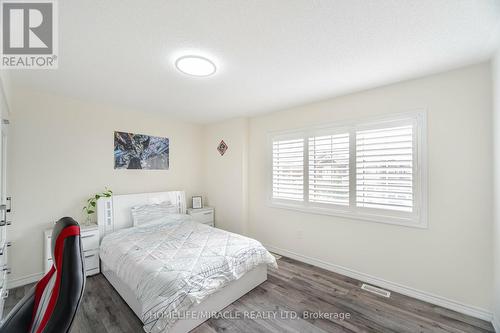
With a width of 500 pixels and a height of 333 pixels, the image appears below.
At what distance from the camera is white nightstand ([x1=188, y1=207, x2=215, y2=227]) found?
418 centimetres

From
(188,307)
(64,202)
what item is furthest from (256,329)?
(64,202)

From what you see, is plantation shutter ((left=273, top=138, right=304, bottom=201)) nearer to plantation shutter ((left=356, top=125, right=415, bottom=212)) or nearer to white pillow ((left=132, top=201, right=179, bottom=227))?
plantation shutter ((left=356, top=125, right=415, bottom=212))

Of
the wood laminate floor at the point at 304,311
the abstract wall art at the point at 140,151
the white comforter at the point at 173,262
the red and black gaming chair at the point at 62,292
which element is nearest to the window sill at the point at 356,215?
the wood laminate floor at the point at 304,311

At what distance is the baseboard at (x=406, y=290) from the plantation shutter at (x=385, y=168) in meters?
0.93

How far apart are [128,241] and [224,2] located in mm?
2864

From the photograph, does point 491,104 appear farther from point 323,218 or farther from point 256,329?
point 256,329

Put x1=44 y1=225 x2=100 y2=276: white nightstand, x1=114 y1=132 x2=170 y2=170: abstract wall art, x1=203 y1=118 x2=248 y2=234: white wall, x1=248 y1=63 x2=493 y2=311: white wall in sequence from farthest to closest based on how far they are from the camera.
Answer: x1=203 y1=118 x2=248 y2=234: white wall
x1=114 y1=132 x2=170 y2=170: abstract wall art
x1=44 y1=225 x2=100 y2=276: white nightstand
x1=248 y1=63 x2=493 y2=311: white wall

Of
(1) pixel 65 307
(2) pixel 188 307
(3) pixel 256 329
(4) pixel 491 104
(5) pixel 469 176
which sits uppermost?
(4) pixel 491 104

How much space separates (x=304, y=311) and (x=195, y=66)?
2807mm

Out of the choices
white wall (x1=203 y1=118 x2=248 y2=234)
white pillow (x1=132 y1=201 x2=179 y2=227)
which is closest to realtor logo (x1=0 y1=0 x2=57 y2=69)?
white pillow (x1=132 y1=201 x2=179 y2=227)

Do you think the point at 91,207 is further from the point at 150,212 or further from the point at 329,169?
the point at 329,169

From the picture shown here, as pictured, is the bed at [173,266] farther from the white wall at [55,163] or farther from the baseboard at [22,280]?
the baseboard at [22,280]

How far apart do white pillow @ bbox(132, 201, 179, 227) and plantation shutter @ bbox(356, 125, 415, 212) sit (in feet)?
10.2

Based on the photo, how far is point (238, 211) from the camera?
4.12 metres
